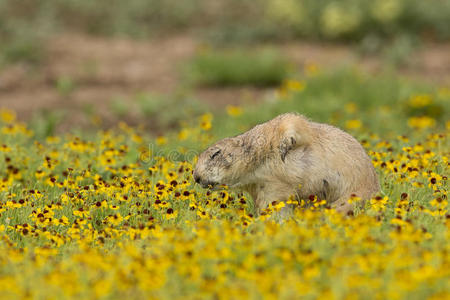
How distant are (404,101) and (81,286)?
7.57 m

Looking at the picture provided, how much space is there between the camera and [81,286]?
392 centimetres

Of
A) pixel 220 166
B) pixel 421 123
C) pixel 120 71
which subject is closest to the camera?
pixel 220 166

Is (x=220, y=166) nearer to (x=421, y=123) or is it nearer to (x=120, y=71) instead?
(x=421, y=123)

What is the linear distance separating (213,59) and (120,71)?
5.46 feet

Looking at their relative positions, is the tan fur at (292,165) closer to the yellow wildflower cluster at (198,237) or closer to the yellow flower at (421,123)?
the yellow wildflower cluster at (198,237)

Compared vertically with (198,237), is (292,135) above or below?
above

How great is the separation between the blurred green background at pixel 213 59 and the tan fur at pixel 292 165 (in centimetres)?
380

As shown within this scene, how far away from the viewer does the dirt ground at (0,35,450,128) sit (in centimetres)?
1143

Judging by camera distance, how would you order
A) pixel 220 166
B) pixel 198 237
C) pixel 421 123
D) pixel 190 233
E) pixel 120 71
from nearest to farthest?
1. pixel 198 237
2. pixel 190 233
3. pixel 220 166
4. pixel 421 123
5. pixel 120 71

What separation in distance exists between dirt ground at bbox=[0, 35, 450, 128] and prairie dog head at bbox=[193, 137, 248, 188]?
5.20 meters

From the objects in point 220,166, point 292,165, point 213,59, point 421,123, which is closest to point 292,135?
point 292,165

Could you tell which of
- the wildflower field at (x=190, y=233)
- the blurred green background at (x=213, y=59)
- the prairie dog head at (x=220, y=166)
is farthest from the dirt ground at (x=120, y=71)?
the prairie dog head at (x=220, y=166)

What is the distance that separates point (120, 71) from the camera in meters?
12.9

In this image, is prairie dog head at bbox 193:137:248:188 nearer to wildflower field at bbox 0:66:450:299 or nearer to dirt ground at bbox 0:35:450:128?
wildflower field at bbox 0:66:450:299
